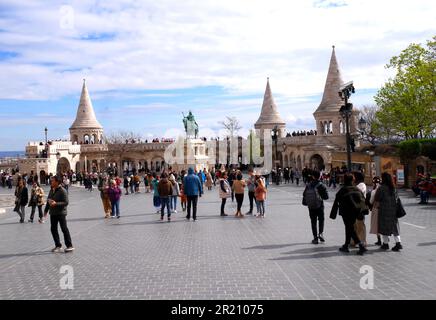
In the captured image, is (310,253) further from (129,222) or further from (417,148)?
(417,148)

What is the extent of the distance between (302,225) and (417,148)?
17263mm

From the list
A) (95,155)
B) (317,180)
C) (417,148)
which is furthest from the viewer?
(95,155)

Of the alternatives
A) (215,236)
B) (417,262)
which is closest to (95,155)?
(215,236)

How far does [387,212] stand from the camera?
10.0m

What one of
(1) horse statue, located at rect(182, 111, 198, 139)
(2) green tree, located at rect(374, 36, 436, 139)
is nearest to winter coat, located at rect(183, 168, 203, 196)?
(2) green tree, located at rect(374, 36, 436, 139)

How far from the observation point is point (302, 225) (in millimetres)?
14164

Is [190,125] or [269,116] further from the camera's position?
[269,116]

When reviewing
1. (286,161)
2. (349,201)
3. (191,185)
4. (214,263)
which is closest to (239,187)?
(191,185)

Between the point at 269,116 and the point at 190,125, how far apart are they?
1995cm

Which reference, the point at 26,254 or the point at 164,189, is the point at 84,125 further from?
the point at 26,254

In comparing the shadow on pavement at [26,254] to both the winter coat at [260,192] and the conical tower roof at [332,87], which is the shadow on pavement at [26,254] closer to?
the winter coat at [260,192]

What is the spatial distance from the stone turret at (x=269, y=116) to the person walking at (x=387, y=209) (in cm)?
6369

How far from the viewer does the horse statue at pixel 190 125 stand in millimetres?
56625
